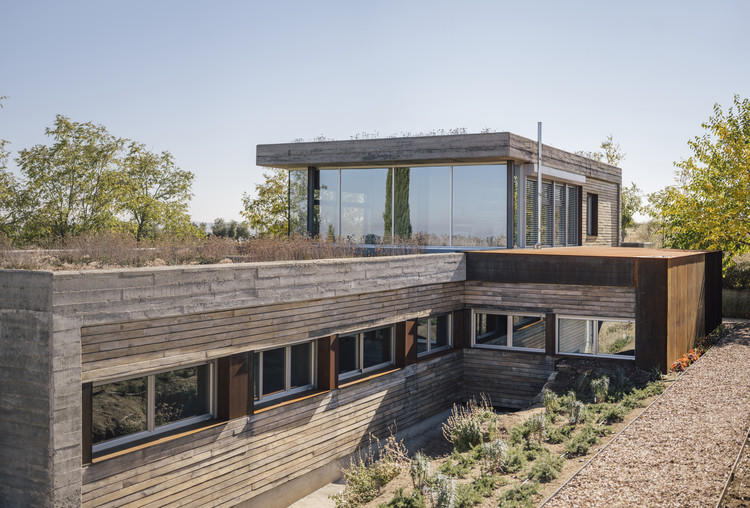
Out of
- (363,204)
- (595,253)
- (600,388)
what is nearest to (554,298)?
(595,253)

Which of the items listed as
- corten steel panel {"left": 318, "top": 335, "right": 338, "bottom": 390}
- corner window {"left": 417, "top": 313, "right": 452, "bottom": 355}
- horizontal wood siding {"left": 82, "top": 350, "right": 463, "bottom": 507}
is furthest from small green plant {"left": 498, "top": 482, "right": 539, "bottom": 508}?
corner window {"left": 417, "top": 313, "right": 452, "bottom": 355}

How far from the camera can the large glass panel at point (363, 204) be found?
53.5 ft

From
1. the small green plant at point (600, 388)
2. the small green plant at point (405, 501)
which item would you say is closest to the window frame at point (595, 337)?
the small green plant at point (600, 388)

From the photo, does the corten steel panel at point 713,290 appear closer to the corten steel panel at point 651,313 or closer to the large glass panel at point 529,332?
the corten steel panel at point 651,313

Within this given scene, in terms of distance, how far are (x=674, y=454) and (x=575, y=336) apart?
5.31 metres

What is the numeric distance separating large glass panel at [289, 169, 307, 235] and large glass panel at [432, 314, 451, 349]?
636cm

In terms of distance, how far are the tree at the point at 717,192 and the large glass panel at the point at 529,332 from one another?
9042 millimetres

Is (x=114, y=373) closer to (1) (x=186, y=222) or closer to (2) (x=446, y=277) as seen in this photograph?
(2) (x=446, y=277)

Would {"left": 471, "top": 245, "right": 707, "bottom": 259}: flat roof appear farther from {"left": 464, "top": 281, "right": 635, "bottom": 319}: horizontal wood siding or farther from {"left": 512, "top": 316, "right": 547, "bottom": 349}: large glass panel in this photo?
{"left": 512, "top": 316, "right": 547, "bottom": 349}: large glass panel

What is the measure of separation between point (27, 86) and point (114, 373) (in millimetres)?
16540

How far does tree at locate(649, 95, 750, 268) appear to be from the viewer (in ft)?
59.6

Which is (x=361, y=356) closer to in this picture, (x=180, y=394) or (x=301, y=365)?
(x=301, y=365)

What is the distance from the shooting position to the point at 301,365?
9.27m

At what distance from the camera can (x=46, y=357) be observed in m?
5.87
